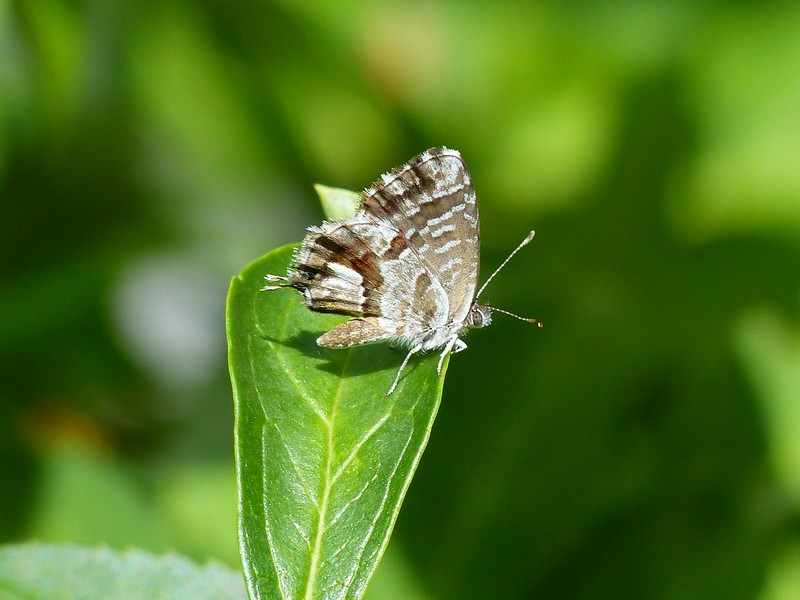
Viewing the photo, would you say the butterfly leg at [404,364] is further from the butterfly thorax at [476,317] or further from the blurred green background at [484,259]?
the blurred green background at [484,259]

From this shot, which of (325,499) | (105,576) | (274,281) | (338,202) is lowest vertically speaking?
(105,576)

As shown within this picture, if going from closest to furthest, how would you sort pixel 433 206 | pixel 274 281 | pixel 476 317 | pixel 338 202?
pixel 274 281 < pixel 338 202 < pixel 433 206 < pixel 476 317

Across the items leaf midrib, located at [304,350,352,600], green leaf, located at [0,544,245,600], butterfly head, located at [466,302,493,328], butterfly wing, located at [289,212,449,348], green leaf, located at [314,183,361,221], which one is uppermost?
green leaf, located at [314,183,361,221]

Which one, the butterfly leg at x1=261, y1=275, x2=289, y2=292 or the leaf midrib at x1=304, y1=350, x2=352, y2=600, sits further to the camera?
the butterfly leg at x1=261, y1=275, x2=289, y2=292

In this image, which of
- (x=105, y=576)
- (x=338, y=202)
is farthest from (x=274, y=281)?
(x=105, y=576)

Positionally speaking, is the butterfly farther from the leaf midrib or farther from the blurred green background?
the blurred green background

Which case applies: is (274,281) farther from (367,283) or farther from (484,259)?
(484,259)

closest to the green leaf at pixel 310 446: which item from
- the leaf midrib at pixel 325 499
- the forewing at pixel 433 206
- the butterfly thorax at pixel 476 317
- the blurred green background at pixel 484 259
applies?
the leaf midrib at pixel 325 499

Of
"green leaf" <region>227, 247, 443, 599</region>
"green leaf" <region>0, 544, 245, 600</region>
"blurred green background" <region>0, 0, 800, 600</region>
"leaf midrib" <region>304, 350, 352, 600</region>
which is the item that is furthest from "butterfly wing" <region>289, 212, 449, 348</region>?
"blurred green background" <region>0, 0, 800, 600</region>
